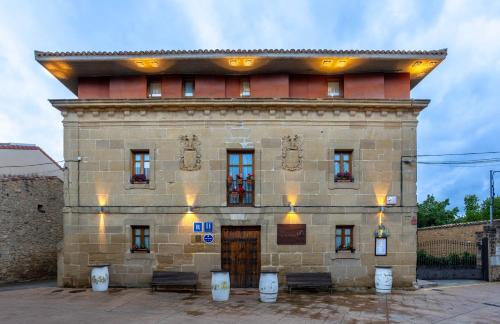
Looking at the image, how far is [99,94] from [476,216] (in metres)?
42.6

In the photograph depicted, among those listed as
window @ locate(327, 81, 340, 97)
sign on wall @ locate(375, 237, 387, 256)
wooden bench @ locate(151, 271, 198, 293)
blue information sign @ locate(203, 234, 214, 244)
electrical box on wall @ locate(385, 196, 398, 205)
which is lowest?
wooden bench @ locate(151, 271, 198, 293)

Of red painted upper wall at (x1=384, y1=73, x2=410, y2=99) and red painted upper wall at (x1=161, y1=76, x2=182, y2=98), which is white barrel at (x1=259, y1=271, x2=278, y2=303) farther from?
red painted upper wall at (x1=384, y1=73, x2=410, y2=99)

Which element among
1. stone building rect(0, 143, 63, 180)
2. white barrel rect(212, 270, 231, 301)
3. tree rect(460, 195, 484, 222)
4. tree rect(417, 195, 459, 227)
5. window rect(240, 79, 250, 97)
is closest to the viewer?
white barrel rect(212, 270, 231, 301)

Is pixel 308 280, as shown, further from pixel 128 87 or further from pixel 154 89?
pixel 128 87

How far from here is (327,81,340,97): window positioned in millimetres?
14328

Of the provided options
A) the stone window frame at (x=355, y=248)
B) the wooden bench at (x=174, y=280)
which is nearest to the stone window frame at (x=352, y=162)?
the stone window frame at (x=355, y=248)

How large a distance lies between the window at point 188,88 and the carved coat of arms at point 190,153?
1.80 m

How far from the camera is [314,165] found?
1370cm

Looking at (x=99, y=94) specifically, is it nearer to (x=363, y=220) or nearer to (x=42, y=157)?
(x=42, y=157)

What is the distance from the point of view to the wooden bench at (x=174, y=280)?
12.9m

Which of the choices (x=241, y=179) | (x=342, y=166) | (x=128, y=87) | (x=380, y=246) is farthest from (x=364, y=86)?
(x=128, y=87)

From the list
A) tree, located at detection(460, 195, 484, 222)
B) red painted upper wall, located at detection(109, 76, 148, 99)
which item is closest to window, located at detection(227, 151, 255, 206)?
red painted upper wall, located at detection(109, 76, 148, 99)

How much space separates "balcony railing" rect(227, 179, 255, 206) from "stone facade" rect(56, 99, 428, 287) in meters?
0.27

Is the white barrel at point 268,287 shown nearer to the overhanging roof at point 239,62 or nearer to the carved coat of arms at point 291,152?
the carved coat of arms at point 291,152
